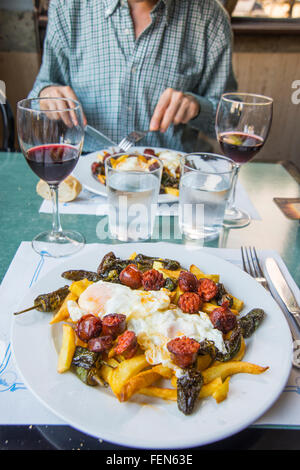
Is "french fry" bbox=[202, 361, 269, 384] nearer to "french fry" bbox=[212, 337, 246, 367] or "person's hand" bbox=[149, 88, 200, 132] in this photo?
"french fry" bbox=[212, 337, 246, 367]

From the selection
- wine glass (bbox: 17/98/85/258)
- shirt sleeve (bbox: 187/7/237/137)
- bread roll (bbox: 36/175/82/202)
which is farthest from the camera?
shirt sleeve (bbox: 187/7/237/137)

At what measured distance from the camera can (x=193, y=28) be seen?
2232 mm

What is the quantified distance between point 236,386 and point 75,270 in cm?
47

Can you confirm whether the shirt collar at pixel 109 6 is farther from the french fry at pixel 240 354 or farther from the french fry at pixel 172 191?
the french fry at pixel 240 354

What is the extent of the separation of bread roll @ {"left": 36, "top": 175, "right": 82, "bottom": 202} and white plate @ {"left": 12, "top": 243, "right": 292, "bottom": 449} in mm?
643

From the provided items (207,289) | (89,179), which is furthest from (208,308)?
(89,179)

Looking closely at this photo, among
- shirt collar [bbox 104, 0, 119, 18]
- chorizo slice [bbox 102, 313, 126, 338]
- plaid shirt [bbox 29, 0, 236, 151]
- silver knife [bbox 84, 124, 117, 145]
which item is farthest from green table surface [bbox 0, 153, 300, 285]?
shirt collar [bbox 104, 0, 119, 18]

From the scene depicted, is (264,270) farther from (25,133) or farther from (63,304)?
(25,133)

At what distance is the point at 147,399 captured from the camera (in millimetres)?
653

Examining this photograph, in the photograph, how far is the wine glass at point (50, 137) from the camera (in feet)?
3.27

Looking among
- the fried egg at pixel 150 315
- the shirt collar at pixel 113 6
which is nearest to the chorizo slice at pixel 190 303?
the fried egg at pixel 150 315

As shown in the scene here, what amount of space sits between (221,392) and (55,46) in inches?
86.3

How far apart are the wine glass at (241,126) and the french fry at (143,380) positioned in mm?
776

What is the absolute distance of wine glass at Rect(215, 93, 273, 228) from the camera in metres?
1.29
